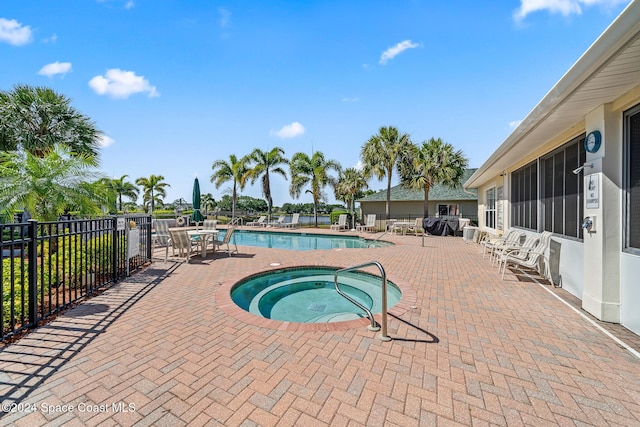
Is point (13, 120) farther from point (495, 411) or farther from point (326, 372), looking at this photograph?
point (495, 411)

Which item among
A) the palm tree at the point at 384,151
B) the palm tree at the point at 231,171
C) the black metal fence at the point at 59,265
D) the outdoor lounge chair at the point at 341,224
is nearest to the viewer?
the black metal fence at the point at 59,265

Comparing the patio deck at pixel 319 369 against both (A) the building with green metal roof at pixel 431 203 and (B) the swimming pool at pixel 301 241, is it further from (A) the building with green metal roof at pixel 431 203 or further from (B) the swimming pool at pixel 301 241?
(A) the building with green metal roof at pixel 431 203

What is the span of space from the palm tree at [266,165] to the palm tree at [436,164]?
36.2 ft

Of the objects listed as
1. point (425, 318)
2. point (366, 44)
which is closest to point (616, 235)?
point (425, 318)

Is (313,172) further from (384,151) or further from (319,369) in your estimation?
(319,369)

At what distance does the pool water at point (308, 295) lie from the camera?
17.0 feet

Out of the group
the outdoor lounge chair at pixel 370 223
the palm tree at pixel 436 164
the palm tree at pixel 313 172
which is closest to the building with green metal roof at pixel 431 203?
the palm tree at pixel 436 164

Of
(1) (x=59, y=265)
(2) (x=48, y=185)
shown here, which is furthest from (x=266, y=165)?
(1) (x=59, y=265)

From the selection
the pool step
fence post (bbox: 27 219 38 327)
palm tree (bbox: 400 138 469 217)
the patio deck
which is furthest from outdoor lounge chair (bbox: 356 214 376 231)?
fence post (bbox: 27 219 38 327)

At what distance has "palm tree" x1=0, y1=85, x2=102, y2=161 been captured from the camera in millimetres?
7914

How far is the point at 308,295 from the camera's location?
20.3 feet

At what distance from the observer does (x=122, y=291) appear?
5023mm

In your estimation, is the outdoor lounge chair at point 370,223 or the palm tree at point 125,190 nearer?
the outdoor lounge chair at point 370,223

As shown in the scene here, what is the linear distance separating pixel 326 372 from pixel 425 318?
6.62 feet
